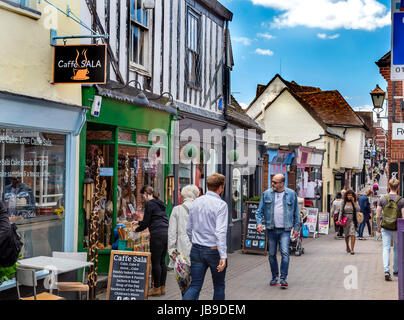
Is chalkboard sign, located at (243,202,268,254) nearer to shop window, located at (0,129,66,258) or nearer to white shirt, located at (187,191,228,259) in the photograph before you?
shop window, located at (0,129,66,258)

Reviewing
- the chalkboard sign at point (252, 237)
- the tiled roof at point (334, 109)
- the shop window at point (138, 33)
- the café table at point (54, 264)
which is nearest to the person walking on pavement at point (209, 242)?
the café table at point (54, 264)

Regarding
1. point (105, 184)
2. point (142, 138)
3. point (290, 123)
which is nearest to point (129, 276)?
point (105, 184)

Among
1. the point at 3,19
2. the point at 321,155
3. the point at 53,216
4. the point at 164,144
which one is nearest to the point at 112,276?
the point at 53,216

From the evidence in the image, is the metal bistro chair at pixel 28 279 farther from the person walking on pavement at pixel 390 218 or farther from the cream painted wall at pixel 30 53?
the person walking on pavement at pixel 390 218

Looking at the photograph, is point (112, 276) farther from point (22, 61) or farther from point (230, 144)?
point (230, 144)

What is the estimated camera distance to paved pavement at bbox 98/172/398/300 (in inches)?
338

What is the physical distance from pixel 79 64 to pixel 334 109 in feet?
98.0

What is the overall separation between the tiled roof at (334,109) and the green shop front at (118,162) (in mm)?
25285

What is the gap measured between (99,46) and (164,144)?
13.6ft

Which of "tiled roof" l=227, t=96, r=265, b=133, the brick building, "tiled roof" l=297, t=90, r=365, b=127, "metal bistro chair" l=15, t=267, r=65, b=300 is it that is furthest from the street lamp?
"tiled roof" l=297, t=90, r=365, b=127

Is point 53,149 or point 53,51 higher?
point 53,51

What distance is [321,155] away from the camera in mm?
28172

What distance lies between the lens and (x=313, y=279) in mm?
10188

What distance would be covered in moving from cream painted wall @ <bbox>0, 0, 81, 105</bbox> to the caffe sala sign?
0.14 metres
